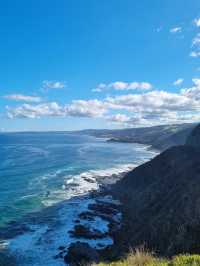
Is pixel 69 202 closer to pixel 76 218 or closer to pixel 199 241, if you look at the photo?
pixel 76 218

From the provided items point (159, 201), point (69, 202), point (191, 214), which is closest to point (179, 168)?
point (159, 201)

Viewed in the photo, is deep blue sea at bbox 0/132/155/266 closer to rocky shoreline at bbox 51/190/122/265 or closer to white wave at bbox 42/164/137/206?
white wave at bbox 42/164/137/206

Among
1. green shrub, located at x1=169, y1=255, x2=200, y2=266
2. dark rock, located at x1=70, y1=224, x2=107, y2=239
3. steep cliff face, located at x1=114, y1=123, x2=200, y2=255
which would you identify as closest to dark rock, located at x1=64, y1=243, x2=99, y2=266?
steep cliff face, located at x1=114, y1=123, x2=200, y2=255

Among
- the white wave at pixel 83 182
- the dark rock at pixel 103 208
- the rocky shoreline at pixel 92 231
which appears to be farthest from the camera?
the white wave at pixel 83 182

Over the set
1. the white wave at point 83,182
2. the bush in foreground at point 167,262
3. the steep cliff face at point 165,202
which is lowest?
the white wave at point 83,182

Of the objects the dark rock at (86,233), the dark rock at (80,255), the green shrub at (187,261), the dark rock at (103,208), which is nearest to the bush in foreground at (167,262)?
the green shrub at (187,261)

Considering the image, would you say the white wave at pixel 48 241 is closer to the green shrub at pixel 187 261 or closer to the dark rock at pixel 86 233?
the dark rock at pixel 86 233
